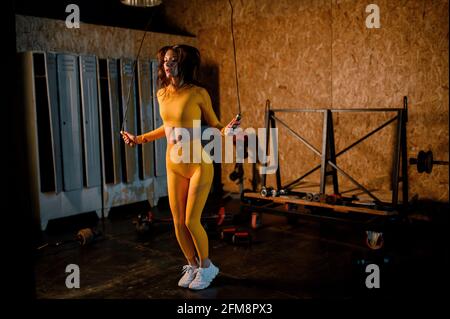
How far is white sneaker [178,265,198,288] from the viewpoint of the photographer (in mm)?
2904

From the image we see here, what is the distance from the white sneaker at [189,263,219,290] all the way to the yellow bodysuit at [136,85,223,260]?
0.18 meters

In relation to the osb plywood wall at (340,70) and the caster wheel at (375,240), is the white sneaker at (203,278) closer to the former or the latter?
the caster wheel at (375,240)

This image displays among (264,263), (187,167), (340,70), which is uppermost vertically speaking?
(340,70)

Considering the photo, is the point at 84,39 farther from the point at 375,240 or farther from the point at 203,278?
the point at 375,240

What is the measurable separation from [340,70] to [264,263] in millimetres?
2288

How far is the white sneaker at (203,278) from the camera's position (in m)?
2.85

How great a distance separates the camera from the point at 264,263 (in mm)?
3357

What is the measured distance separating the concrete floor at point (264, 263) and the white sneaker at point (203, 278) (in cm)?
4

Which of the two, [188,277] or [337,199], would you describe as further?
[337,199]

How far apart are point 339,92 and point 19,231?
13.3 ft

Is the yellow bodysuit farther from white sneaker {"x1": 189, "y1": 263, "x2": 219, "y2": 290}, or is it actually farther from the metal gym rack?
the metal gym rack

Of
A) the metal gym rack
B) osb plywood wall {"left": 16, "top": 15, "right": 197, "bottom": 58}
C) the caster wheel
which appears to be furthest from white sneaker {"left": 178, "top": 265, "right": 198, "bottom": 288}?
osb plywood wall {"left": 16, "top": 15, "right": 197, "bottom": 58}

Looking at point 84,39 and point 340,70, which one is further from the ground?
point 84,39

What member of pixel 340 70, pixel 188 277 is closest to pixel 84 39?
pixel 340 70
